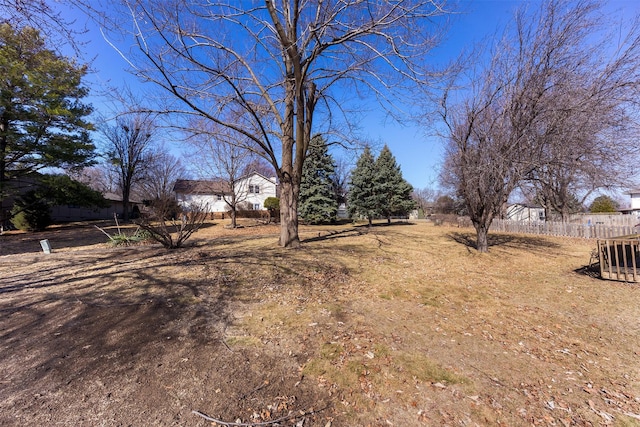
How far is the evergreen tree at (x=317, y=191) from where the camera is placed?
23938mm

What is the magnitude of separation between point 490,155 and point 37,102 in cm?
2122

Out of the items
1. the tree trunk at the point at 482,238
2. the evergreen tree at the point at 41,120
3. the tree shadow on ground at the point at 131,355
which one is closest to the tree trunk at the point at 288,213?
the tree shadow on ground at the point at 131,355

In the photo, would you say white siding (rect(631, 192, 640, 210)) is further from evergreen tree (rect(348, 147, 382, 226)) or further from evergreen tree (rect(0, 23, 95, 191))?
evergreen tree (rect(0, 23, 95, 191))

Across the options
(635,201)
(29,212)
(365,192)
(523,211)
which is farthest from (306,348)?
(635,201)

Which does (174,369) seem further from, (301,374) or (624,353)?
(624,353)

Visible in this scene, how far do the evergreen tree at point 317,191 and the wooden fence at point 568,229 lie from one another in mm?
13735

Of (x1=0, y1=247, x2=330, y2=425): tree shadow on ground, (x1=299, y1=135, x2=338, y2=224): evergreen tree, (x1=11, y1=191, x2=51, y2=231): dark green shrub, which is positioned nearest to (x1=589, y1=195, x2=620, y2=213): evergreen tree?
(x1=299, y1=135, x2=338, y2=224): evergreen tree

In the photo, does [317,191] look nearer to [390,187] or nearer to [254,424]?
[390,187]

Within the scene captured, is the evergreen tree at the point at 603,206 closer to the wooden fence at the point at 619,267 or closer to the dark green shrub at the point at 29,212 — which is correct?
the wooden fence at the point at 619,267

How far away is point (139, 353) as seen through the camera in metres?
2.90

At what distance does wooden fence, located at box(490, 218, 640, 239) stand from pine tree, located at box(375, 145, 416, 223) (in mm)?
9739

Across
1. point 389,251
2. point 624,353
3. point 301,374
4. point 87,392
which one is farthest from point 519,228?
point 87,392

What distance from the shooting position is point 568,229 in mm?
16750

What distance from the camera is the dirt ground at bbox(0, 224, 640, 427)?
87.0 inches
